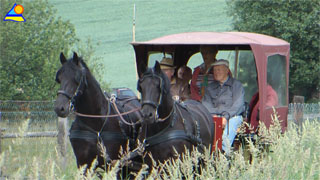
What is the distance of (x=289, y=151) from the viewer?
520 centimetres

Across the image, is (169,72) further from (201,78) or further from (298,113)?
(298,113)

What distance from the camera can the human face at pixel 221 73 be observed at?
8180 millimetres

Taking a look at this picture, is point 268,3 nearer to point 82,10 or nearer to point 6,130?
point 82,10

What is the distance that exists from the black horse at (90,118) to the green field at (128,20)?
30850 millimetres

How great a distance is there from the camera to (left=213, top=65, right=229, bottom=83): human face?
8180 millimetres

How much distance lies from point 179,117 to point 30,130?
5519 mm

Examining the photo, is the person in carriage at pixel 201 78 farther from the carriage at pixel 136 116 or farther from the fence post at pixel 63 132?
the fence post at pixel 63 132

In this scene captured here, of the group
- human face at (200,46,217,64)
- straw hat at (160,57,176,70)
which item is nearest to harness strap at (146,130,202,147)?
straw hat at (160,57,176,70)

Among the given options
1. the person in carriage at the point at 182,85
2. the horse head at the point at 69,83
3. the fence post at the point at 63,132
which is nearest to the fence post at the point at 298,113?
the fence post at the point at 63,132

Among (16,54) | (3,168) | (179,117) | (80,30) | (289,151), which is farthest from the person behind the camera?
(80,30)

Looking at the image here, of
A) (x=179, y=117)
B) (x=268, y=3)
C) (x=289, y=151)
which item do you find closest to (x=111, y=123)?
(x=179, y=117)

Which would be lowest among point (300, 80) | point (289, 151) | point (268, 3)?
point (300, 80)

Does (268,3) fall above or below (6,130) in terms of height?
above

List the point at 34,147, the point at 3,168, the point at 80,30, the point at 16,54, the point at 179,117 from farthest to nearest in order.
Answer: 1. the point at 80,30
2. the point at 16,54
3. the point at 34,147
4. the point at 179,117
5. the point at 3,168
